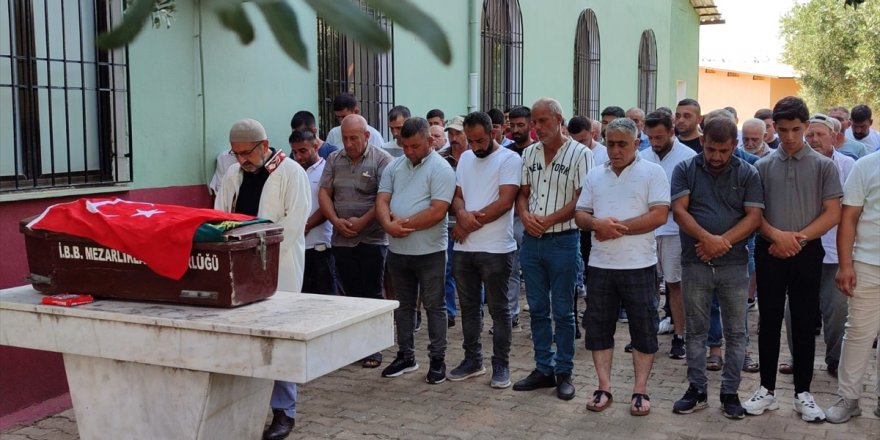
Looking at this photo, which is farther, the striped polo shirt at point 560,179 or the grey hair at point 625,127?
the striped polo shirt at point 560,179

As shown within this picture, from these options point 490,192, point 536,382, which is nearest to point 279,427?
point 536,382

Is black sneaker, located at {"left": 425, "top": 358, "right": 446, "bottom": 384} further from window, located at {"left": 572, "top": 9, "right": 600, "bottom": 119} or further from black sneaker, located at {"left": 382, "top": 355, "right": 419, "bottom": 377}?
window, located at {"left": 572, "top": 9, "right": 600, "bottom": 119}

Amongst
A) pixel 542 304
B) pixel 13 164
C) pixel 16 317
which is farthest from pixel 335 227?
pixel 16 317

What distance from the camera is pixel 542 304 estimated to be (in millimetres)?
5863

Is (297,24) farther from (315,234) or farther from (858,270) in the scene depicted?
(315,234)

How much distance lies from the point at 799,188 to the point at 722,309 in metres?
0.85

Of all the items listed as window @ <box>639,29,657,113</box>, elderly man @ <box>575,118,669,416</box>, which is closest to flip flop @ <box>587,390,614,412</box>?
elderly man @ <box>575,118,669,416</box>

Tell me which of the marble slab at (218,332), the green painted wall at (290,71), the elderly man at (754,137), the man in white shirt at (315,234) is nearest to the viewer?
the green painted wall at (290,71)

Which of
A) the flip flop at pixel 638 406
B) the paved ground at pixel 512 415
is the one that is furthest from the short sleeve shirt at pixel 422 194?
the flip flop at pixel 638 406

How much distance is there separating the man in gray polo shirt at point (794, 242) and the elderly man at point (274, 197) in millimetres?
2733

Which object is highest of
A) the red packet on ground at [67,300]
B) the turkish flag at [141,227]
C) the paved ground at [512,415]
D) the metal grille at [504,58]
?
the metal grille at [504,58]

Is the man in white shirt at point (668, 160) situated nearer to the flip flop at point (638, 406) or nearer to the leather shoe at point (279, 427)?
the flip flop at point (638, 406)

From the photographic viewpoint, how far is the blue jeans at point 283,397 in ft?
16.3

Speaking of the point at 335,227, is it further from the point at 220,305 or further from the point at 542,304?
the point at 220,305
